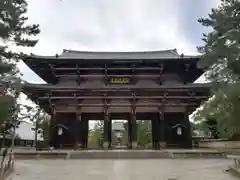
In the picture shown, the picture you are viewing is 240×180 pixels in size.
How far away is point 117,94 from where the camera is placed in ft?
76.3

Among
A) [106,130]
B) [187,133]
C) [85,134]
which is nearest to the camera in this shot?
[106,130]

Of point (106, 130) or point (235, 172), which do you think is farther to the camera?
point (106, 130)

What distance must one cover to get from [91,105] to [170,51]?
10069mm

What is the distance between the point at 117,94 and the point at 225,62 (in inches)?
451

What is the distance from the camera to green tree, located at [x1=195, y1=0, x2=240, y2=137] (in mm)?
10898

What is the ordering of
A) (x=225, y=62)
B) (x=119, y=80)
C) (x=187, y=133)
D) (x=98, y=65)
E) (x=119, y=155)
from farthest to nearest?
(x=119, y=80), (x=98, y=65), (x=187, y=133), (x=119, y=155), (x=225, y=62)

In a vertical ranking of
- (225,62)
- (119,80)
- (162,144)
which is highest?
(119,80)

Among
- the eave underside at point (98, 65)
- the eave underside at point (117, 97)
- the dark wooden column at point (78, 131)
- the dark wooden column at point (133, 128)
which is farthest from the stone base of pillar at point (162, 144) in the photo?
the dark wooden column at point (78, 131)

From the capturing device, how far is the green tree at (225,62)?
35.8ft

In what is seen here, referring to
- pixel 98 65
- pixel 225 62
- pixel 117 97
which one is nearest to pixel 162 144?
pixel 117 97

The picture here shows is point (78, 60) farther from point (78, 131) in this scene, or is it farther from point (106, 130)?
point (106, 130)

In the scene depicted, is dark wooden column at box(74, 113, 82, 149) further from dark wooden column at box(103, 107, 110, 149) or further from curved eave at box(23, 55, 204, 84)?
curved eave at box(23, 55, 204, 84)

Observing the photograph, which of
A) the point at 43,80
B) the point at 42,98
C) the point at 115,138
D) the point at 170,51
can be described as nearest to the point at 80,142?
the point at 42,98

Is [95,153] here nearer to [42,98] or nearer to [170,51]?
[42,98]
